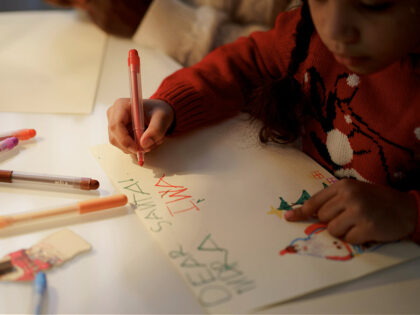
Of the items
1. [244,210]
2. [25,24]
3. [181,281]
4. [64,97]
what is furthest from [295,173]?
[25,24]

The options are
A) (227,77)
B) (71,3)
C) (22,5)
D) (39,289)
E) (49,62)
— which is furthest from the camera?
(22,5)

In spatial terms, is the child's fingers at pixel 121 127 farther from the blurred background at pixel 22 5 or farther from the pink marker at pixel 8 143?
the blurred background at pixel 22 5

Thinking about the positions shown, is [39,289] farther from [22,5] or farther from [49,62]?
[22,5]

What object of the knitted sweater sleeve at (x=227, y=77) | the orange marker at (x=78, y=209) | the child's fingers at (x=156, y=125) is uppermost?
the knitted sweater sleeve at (x=227, y=77)

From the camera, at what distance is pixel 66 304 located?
1.31 ft

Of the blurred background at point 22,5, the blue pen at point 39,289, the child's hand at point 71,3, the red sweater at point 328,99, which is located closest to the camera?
the blue pen at point 39,289

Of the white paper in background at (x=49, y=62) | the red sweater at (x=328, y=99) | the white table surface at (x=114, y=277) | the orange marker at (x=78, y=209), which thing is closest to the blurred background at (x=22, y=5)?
the white paper in background at (x=49, y=62)

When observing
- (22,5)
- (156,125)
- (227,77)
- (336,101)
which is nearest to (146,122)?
(156,125)

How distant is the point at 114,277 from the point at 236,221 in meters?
0.14

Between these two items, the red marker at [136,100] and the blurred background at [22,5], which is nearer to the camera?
the red marker at [136,100]

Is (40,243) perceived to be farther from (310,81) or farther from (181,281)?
(310,81)

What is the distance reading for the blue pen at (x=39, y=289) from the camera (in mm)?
389

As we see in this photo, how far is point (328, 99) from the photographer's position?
662 mm

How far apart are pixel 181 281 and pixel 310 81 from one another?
398 millimetres
